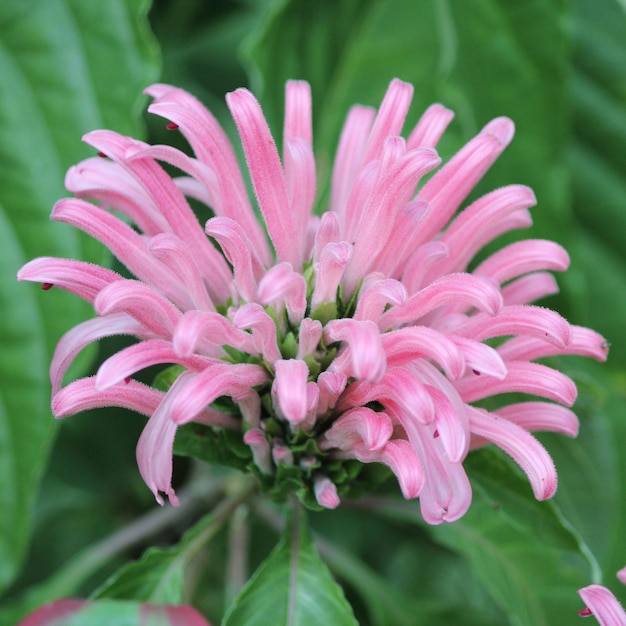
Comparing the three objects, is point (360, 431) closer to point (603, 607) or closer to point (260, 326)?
point (260, 326)

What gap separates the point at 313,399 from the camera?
0.54 metres

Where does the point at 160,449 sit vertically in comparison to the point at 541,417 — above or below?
below

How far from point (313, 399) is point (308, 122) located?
0.22 metres

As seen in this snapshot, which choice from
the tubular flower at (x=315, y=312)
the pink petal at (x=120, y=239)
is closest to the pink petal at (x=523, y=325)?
the tubular flower at (x=315, y=312)

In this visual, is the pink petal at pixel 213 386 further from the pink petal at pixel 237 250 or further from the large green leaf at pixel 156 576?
the large green leaf at pixel 156 576

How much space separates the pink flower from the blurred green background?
5cm

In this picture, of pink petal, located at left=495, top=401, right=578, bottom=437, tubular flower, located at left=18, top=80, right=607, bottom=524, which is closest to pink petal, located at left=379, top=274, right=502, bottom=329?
tubular flower, located at left=18, top=80, right=607, bottom=524

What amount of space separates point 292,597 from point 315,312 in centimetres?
21

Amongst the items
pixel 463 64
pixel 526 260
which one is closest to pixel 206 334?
pixel 526 260

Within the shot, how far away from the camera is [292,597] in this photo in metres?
0.61

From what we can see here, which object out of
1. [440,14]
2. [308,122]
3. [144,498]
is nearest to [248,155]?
[308,122]

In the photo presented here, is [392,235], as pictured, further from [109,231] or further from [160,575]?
[160,575]

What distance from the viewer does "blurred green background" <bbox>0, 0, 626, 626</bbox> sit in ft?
2.45

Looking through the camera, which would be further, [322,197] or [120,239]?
[322,197]
